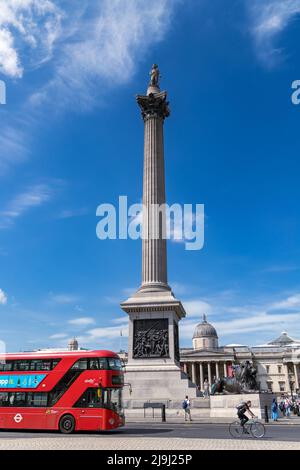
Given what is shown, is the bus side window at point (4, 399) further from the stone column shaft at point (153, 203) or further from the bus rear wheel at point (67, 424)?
the stone column shaft at point (153, 203)

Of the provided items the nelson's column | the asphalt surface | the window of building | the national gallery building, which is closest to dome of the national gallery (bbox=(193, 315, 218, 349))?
the national gallery building

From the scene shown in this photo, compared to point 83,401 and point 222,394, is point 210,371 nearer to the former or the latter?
point 222,394

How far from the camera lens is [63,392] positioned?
64.5 feet

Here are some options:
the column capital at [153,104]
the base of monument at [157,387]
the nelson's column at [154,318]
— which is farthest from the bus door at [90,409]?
the column capital at [153,104]

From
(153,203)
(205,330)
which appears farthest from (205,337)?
(153,203)

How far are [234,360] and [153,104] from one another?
78.1 metres

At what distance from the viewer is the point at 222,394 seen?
102ft

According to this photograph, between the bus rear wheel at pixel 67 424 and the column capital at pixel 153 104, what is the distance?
1244 inches

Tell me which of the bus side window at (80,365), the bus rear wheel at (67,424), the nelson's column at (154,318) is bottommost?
the bus rear wheel at (67,424)

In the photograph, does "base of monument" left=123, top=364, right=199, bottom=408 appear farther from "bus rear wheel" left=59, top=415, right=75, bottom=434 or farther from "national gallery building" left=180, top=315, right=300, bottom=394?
"national gallery building" left=180, top=315, right=300, bottom=394

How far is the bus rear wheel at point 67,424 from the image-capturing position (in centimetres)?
1917

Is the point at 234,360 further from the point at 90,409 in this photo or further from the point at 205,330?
the point at 90,409
